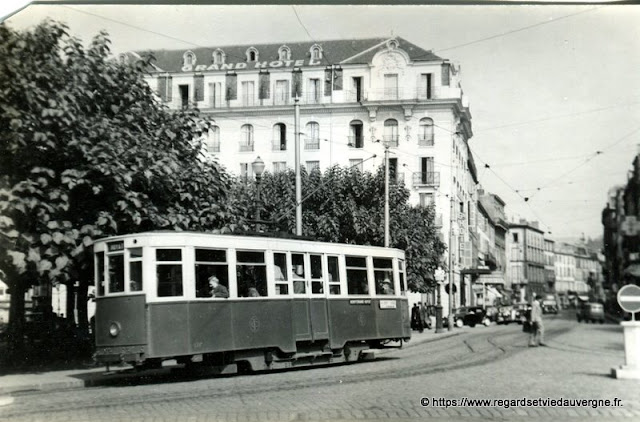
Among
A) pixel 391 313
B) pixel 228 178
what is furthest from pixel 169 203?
pixel 391 313

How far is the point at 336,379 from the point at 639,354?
567 centimetres

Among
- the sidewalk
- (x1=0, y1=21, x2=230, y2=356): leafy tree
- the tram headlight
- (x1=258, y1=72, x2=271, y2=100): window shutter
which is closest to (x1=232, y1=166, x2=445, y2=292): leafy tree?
(x1=258, y1=72, x2=271, y2=100): window shutter

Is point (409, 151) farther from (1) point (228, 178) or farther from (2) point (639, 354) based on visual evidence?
(2) point (639, 354)

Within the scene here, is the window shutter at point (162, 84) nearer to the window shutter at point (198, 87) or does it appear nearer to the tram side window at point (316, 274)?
the window shutter at point (198, 87)

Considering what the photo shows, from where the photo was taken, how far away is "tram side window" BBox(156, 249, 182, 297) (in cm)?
1431

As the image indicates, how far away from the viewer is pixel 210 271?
15016 mm

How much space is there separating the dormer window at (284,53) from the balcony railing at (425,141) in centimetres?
659

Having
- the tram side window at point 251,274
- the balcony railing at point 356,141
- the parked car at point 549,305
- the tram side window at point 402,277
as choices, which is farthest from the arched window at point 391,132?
the parked car at point 549,305

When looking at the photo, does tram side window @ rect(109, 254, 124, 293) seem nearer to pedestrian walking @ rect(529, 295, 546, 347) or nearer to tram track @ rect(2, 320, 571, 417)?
tram track @ rect(2, 320, 571, 417)

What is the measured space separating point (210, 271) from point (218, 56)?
6748 mm

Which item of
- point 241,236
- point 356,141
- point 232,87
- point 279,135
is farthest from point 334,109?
point 241,236

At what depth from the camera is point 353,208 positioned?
29.4 metres

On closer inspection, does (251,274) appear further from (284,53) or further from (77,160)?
(284,53)

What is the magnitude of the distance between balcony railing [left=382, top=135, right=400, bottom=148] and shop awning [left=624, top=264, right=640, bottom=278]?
323 inches
